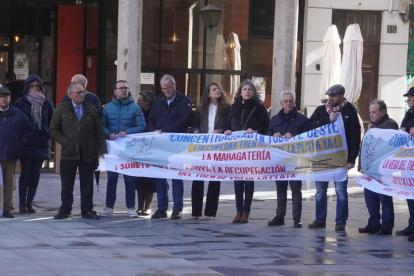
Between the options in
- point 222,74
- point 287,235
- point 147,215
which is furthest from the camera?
point 222,74

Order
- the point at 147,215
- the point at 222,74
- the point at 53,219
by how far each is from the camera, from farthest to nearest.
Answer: the point at 222,74 < the point at 147,215 < the point at 53,219

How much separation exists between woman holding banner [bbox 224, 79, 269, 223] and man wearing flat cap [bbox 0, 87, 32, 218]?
280cm

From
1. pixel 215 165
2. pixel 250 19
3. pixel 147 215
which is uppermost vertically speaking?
pixel 250 19

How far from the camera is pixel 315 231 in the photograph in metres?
12.1

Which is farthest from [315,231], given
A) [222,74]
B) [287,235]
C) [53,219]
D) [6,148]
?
[222,74]

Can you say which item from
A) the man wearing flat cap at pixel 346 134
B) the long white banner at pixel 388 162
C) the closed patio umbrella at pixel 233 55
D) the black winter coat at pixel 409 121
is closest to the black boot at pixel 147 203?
the man wearing flat cap at pixel 346 134

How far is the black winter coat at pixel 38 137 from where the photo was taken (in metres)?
13.1

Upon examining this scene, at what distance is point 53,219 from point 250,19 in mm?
12111

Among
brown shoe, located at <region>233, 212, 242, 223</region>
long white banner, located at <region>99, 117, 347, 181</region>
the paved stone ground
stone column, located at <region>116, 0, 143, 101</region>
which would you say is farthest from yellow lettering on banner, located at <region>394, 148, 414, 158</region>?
stone column, located at <region>116, 0, 143, 101</region>

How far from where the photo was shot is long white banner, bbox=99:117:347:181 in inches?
488

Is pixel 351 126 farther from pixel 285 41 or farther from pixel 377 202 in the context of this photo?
pixel 285 41

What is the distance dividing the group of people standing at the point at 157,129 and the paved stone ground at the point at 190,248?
28cm

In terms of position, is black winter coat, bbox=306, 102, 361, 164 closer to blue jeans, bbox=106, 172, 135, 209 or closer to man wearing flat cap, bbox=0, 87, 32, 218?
blue jeans, bbox=106, 172, 135, 209

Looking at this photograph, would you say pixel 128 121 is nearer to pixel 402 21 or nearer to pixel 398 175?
pixel 398 175
